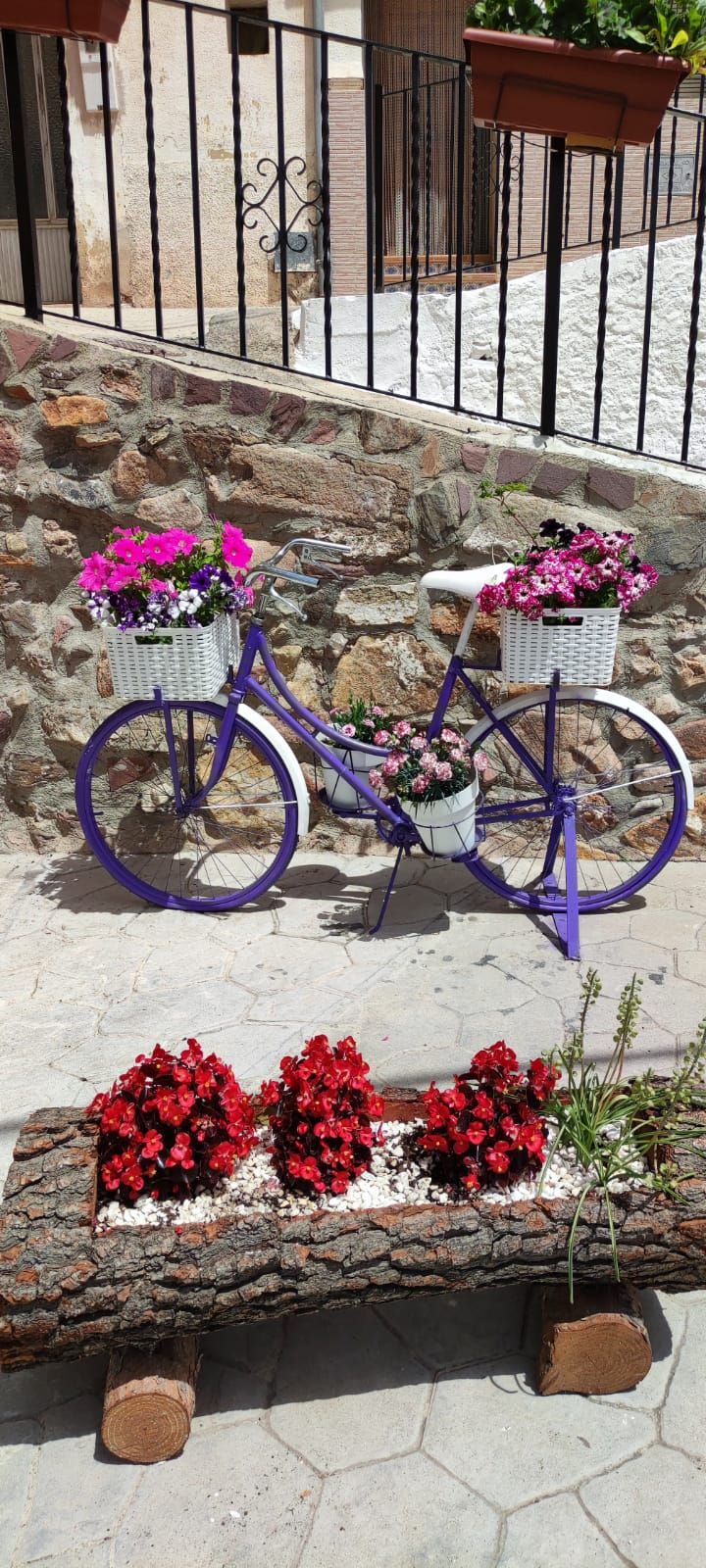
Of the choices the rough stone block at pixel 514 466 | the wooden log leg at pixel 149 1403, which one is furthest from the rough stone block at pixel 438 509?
the wooden log leg at pixel 149 1403

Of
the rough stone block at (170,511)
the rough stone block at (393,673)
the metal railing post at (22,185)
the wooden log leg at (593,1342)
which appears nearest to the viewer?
the wooden log leg at (593,1342)

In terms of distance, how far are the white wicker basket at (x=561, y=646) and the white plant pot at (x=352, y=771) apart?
50 cm

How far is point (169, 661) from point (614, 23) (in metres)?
2.15

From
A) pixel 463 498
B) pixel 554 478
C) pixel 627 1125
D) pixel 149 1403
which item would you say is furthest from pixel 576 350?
pixel 149 1403

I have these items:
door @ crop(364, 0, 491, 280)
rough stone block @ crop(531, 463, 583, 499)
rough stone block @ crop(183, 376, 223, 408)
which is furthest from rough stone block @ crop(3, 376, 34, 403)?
door @ crop(364, 0, 491, 280)

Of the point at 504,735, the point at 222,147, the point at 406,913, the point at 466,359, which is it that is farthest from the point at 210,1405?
the point at 222,147

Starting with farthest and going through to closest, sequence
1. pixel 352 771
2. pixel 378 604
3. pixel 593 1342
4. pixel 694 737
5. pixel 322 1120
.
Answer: pixel 694 737, pixel 378 604, pixel 352 771, pixel 322 1120, pixel 593 1342

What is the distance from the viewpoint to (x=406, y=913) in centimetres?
393

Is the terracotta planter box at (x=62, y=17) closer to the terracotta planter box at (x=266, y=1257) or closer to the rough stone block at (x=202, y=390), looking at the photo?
the rough stone block at (x=202, y=390)

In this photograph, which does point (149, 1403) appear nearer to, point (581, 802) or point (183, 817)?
point (183, 817)

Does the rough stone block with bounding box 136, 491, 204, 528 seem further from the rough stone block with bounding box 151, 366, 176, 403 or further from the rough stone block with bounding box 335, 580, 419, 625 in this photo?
the rough stone block with bounding box 335, 580, 419, 625

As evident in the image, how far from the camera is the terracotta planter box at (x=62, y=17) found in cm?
355

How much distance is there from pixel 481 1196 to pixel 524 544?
7.94 ft

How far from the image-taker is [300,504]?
159 inches
